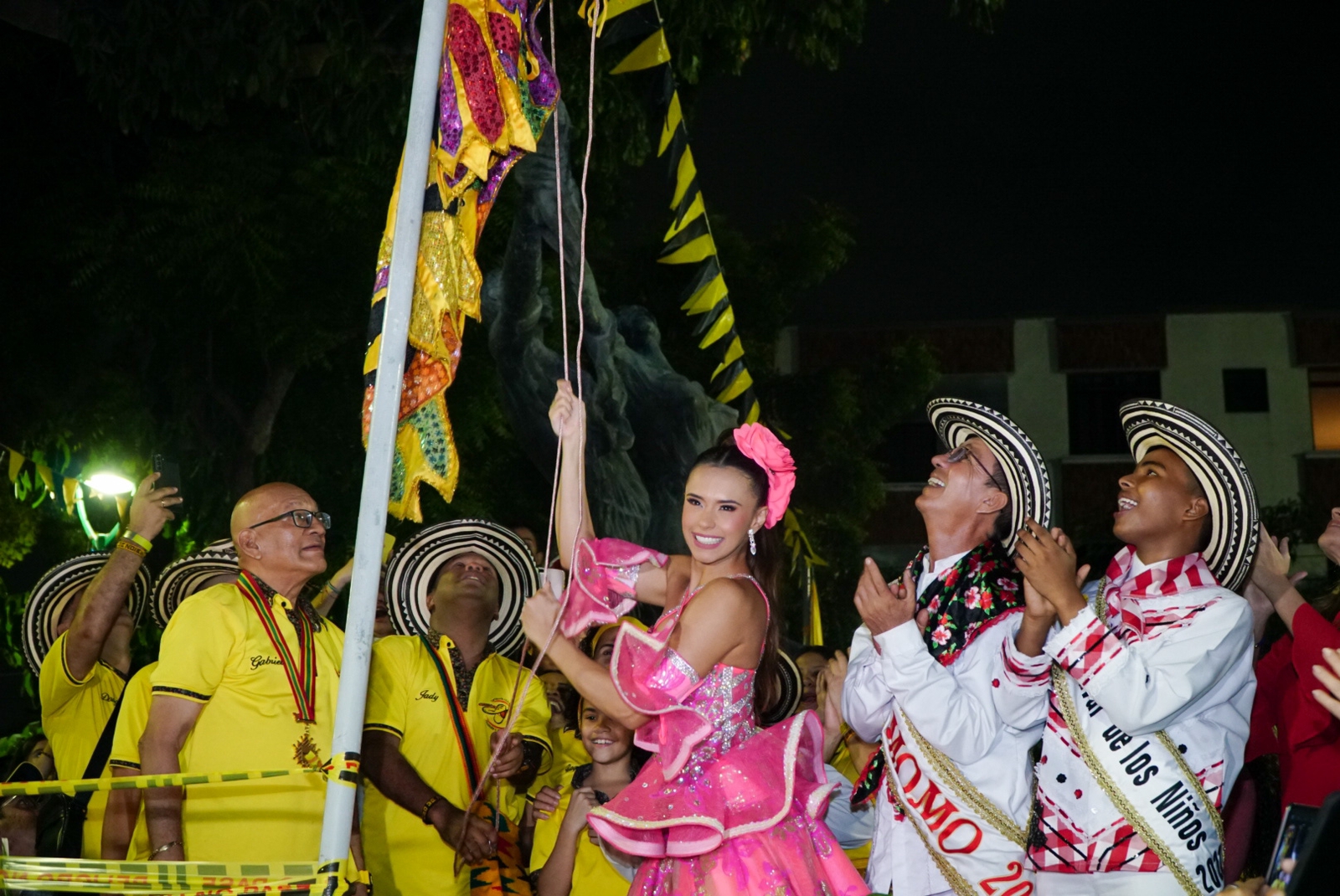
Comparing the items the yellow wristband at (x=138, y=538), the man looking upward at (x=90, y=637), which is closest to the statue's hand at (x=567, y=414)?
the man looking upward at (x=90, y=637)

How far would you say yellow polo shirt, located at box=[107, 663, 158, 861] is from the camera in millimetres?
4125

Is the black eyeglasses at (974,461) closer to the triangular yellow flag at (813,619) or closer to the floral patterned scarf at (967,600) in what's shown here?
the floral patterned scarf at (967,600)

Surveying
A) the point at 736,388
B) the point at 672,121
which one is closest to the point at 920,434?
the point at 736,388

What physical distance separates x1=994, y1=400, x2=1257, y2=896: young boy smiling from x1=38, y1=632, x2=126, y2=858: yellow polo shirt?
3455mm

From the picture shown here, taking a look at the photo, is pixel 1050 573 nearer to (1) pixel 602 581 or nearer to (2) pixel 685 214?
(1) pixel 602 581

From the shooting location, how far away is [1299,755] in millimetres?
3936

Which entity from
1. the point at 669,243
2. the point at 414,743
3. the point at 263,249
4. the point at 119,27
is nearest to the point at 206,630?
the point at 414,743

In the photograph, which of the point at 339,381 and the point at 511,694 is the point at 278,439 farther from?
the point at 511,694

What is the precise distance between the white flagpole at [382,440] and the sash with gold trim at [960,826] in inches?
57.4

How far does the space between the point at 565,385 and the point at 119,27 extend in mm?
6123

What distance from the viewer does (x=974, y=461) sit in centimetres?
399

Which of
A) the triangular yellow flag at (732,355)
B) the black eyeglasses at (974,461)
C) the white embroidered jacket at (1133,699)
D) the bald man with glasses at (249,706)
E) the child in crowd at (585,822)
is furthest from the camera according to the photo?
the triangular yellow flag at (732,355)

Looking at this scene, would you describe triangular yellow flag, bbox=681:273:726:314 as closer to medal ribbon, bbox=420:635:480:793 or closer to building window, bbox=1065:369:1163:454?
medal ribbon, bbox=420:635:480:793

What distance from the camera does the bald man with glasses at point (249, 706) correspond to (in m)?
3.83
